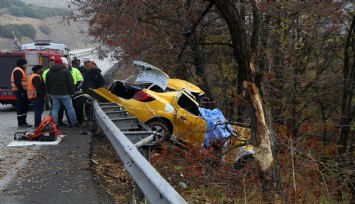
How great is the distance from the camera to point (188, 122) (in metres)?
9.99

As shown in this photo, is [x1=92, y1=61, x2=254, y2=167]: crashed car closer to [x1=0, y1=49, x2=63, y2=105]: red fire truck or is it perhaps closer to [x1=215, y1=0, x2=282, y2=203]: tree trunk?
[x1=215, y1=0, x2=282, y2=203]: tree trunk

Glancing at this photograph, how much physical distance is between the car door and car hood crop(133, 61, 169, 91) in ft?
1.64

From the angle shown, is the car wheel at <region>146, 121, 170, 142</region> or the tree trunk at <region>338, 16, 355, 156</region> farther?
the tree trunk at <region>338, 16, 355, 156</region>

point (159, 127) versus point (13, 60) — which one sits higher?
point (13, 60)

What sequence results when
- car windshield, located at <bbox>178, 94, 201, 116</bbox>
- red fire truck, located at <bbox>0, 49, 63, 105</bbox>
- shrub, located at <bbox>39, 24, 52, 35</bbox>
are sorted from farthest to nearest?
shrub, located at <bbox>39, 24, 52, 35</bbox> → red fire truck, located at <bbox>0, 49, 63, 105</bbox> → car windshield, located at <bbox>178, 94, 201, 116</bbox>

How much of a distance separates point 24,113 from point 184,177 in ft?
17.2

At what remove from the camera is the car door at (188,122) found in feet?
32.0

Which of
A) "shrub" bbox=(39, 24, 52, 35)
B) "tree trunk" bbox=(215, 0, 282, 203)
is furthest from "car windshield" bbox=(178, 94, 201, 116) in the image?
"shrub" bbox=(39, 24, 52, 35)

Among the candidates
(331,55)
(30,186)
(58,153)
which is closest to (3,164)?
(58,153)

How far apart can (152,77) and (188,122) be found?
4.63ft

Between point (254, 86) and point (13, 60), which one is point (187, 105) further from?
point (13, 60)

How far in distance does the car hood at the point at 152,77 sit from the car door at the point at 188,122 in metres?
0.50

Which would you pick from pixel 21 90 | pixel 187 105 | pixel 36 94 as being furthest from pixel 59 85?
pixel 187 105

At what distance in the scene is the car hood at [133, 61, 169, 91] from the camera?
10.5m
